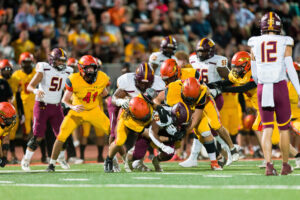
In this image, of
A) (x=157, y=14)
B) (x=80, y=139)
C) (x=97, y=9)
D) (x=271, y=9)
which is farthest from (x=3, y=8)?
(x=271, y=9)

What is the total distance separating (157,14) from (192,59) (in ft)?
19.8

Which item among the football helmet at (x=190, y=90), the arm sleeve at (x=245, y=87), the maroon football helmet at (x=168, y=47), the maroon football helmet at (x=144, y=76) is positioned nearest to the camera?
the football helmet at (x=190, y=90)

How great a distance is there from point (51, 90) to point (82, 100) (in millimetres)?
1181

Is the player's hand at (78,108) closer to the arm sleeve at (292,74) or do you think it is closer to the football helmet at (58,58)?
the football helmet at (58,58)

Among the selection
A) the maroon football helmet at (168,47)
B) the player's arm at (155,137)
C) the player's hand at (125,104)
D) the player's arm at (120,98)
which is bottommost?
the player's arm at (155,137)

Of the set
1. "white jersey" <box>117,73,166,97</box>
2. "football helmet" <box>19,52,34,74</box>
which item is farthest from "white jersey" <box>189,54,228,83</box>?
"football helmet" <box>19,52,34,74</box>

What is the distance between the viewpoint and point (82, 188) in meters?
6.21

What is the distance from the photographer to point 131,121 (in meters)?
8.48

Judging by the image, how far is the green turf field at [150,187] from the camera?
5.50 meters

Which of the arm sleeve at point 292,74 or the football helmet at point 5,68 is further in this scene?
the football helmet at point 5,68

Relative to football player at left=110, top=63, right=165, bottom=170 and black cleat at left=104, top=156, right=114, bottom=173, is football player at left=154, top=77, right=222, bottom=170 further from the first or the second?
black cleat at left=104, top=156, right=114, bottom=173

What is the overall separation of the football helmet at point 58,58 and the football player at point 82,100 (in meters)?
0.82

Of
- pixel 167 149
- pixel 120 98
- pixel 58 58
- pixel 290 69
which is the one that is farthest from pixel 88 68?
pixel 290 69

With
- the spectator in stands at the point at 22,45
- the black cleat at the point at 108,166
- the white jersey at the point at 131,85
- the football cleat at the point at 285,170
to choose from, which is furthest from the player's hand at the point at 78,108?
the spectator in stands at the point at 22,45
